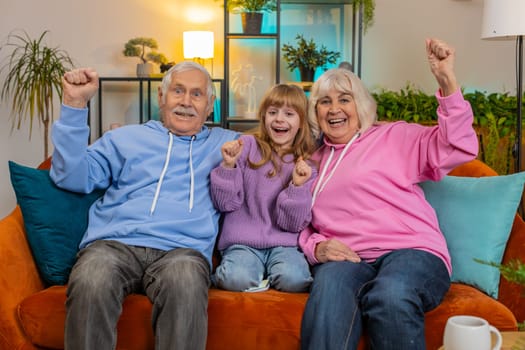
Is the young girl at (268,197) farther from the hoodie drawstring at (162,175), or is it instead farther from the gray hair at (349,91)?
the hoodie drawstring at (162,175)

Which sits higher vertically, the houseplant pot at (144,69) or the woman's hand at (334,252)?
the houseplant pot at (144,69)

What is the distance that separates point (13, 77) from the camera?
4.79m

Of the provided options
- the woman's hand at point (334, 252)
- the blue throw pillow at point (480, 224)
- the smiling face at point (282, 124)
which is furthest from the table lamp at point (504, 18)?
the woman's hand at point (334, 252)

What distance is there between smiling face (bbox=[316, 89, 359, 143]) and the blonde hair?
80mm

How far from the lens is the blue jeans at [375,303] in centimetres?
191

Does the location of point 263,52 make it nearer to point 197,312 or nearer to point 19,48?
point 19,48

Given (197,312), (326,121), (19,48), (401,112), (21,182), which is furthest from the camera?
(19,48)

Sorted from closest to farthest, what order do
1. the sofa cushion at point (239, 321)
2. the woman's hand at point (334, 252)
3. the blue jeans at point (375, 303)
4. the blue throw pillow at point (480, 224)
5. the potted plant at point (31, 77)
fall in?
the blue jeans at point (375, 303)
the sofa cushion at point (239, 321)
the woman's hand at point (334, 252)
the blue throw pillow at point (480, 224)
the potted plant at point (31, 77)

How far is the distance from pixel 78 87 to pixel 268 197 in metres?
0.74

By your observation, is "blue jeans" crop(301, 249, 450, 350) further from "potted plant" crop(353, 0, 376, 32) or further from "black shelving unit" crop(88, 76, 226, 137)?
"potted plant" crop(353, 0, 376, 32)

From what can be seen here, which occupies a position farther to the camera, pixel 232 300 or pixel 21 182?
pixel 21 182

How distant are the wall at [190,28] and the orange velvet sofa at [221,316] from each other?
2843mm

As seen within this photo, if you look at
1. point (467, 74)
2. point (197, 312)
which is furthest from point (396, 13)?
point (197, 312)

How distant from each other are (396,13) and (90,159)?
3216mm
